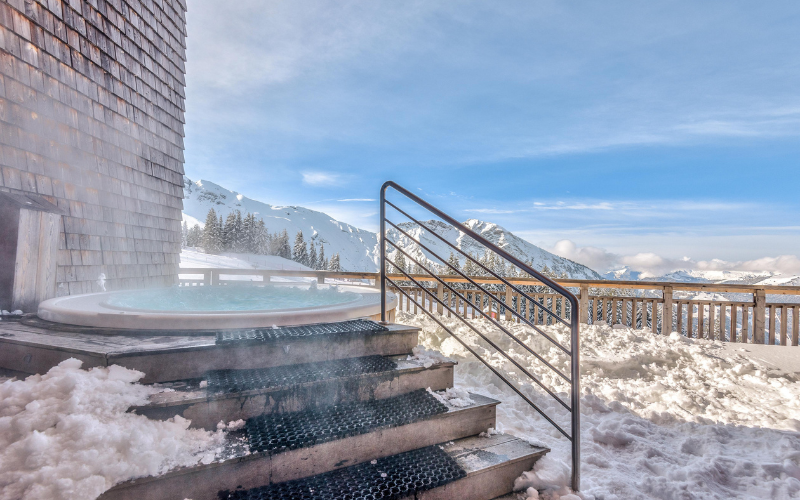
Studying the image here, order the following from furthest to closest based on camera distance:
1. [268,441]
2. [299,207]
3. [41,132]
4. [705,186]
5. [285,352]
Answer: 1. [299,207]
2. [705,186]
3. [41,132]
4. [285,352]
5. [268,441]

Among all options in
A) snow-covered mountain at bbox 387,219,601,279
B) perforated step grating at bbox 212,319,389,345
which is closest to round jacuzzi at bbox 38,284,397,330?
perforated step grating at bbox 212,319,389,345

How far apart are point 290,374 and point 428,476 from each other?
0.66 metres

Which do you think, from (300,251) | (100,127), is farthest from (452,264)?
(300,251)

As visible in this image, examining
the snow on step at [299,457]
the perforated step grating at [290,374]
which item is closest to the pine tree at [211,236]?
the perforated step grating at [290,374]

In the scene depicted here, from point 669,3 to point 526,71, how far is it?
2106 mm

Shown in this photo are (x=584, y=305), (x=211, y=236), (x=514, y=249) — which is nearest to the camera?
(x=584, y=305)

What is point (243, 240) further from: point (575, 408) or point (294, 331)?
point (575, 408)

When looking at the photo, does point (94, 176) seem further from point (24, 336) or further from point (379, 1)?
point (379, 1)

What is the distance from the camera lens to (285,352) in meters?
1.53

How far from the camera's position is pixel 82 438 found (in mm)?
928

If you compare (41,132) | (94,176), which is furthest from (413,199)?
(94,176)

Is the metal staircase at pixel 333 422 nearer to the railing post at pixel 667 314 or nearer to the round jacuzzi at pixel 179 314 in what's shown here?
the round jacuzzi at pixel 179 314

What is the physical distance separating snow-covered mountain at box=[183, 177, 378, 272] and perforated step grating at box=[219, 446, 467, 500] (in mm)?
113587

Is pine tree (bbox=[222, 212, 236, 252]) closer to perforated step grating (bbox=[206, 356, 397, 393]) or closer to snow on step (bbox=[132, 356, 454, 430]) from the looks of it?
perforated step grating (bbox=[206, 356, 397, 393])
